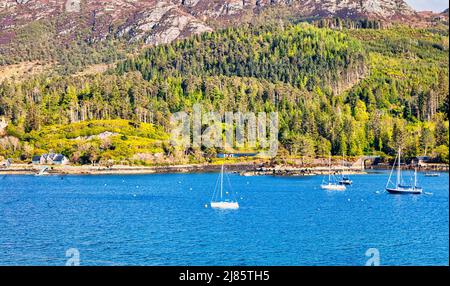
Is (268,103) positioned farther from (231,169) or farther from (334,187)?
(334,187)

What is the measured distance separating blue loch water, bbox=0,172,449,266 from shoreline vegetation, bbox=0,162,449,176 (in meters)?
19.6

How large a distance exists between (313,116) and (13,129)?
212ft

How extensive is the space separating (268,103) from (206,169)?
43347mm

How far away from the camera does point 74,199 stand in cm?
7219

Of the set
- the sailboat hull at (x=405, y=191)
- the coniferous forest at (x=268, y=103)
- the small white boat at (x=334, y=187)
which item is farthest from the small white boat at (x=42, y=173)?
the sailboat hull at (x=405, y=191)

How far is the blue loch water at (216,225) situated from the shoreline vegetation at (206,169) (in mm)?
19593

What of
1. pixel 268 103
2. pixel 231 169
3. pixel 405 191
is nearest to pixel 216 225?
pixel 405 191

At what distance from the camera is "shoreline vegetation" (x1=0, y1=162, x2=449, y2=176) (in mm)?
111125

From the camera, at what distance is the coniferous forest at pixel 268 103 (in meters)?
122

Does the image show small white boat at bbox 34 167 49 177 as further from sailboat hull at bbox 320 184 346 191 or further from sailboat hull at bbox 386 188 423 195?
sailboat hull at bbox 386 188 423 195

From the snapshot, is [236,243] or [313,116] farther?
[313,116]

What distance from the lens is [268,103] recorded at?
511ft

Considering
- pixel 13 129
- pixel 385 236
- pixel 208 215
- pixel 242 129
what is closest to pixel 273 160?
pixel 242 129
